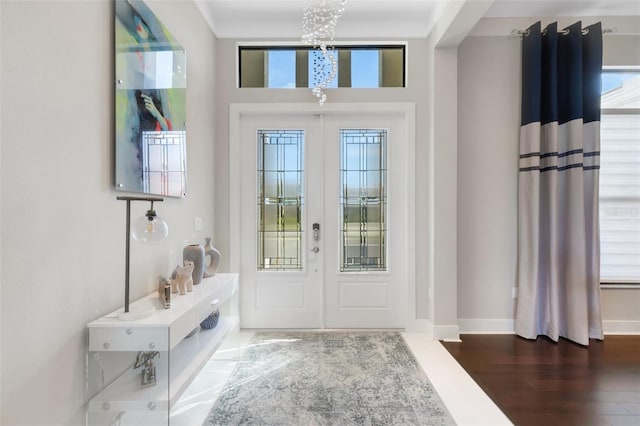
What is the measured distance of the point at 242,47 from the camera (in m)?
3.39

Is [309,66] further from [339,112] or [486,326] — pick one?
[486,326]

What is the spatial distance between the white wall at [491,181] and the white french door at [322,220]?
0.65 meters

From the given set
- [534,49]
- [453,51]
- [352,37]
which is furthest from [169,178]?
[534,49]

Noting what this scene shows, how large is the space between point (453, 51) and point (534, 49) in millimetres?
775

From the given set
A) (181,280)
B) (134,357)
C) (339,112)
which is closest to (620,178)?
(339,112)

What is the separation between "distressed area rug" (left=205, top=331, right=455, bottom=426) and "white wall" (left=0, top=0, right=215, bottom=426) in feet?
3.24

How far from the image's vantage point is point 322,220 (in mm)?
3381

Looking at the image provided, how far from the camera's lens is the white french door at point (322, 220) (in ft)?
11.0

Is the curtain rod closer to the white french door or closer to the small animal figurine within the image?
the white french door

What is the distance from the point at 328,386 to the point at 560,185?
2928 millimetres

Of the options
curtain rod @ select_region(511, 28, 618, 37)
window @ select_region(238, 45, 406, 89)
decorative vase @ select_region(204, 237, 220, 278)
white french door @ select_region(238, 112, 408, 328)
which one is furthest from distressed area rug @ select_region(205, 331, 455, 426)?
curtain rod @ select_region(511, 28, 618, 37)

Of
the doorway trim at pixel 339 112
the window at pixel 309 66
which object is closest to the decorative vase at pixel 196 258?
the doorway trim at pixel 339 112

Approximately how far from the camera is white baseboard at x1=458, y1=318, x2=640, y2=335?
10.6 feet

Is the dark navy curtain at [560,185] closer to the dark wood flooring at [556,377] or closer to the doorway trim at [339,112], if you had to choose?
the dark wood flooring at [556,377]
